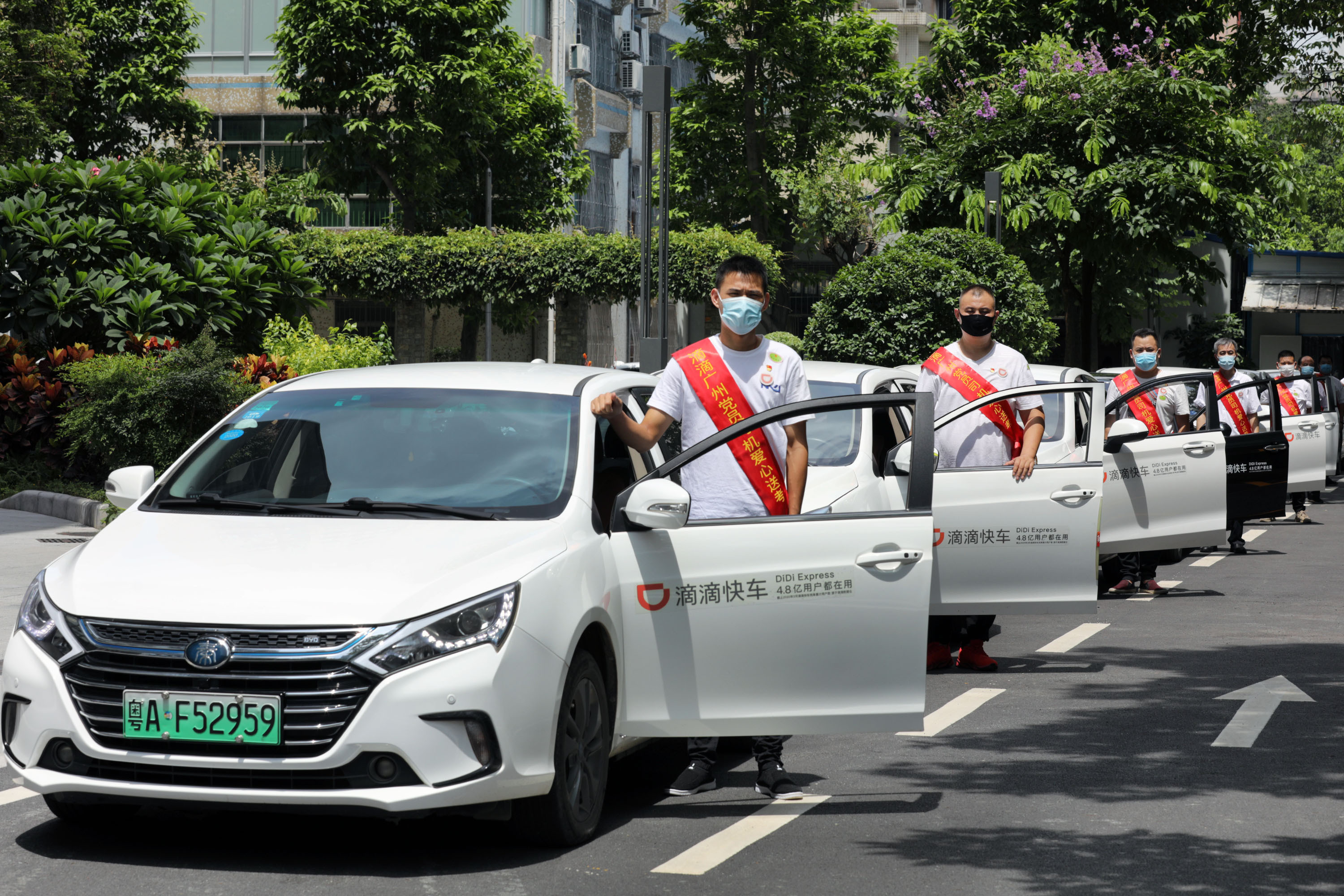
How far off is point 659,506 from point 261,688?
1.40m

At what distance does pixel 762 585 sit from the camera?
557 cm

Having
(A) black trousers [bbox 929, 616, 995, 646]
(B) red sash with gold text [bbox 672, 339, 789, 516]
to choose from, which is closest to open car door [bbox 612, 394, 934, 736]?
(B) red sash with gold text [bbox 672, 339, 789, 516]

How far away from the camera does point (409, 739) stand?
4734 mm

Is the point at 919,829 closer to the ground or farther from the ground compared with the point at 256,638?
closer to the ground

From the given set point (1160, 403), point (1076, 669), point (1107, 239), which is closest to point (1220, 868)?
point (1076, 669)

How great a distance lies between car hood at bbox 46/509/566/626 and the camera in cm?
477

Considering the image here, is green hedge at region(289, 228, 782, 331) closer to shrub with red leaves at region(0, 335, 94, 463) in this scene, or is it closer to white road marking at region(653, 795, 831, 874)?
shrub with red leaves at region(0, 335, 94, 463)

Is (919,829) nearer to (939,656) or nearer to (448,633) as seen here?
(448,633)

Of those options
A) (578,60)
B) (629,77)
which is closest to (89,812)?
(578,60)

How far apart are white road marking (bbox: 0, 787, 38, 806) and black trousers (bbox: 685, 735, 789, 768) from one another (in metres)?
2.35

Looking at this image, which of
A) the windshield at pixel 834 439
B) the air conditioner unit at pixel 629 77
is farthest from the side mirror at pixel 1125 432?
the air conditioner unit at pixel 629 77

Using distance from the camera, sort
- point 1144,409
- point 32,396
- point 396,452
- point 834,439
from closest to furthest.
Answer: point 396,452
point 834,439
point 1144,409
point 32,396

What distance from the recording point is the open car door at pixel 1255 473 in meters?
13.9

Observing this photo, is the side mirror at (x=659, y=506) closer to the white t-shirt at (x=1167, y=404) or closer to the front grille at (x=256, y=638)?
the front grille at (x=256, y=638)
